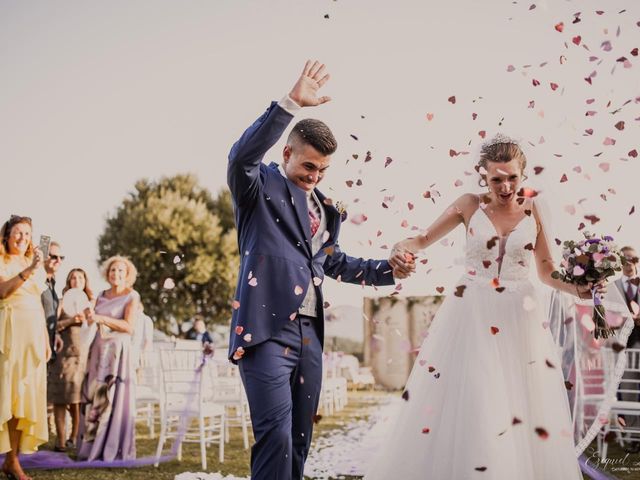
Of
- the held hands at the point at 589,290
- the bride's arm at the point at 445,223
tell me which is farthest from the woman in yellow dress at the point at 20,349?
the held hands at the point at 589,290

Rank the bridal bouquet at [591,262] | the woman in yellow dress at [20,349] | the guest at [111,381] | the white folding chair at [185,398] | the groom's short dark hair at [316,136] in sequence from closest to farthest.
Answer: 1. the groom's short dark hair at [316,136]
2. the bridal bouquet at [591,262]
3. the woman in yellow dress at [20,349]
4. the white folding chair at [185,398]
5. the guest at [111,381]

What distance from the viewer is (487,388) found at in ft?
13.2

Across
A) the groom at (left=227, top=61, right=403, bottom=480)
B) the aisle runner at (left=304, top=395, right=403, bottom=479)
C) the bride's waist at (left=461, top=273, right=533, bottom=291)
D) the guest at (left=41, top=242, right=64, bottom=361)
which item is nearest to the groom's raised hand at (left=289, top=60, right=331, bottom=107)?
the groom at (left=227, top=61, right=403, bottom=480)

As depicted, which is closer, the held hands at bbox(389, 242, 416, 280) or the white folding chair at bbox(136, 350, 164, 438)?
the held hands at bbox(389, 242, 416, 280)

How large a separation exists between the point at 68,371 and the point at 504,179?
5982mm

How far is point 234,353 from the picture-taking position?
10.7 ft

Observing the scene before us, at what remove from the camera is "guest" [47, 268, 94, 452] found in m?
8.24

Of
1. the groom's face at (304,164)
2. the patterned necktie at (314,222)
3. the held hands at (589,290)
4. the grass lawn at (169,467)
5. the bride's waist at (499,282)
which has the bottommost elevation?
the grass lawn at (169,467)

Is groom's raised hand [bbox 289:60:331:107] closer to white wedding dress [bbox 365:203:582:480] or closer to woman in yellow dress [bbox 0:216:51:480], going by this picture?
white wedding dress [bbox 365:203:582:480]

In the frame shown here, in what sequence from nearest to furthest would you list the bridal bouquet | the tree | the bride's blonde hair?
1. the bridal bouquet
2. the bride's blonde hair
3. the tree

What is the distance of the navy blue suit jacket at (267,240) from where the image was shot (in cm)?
314

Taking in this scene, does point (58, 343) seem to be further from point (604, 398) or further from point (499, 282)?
point (604, 398)

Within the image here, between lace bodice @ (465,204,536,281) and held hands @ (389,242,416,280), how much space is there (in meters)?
0.54

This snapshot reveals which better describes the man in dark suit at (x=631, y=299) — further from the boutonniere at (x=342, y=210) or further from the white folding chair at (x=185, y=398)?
the boutonniere at (x=342, y=210)
